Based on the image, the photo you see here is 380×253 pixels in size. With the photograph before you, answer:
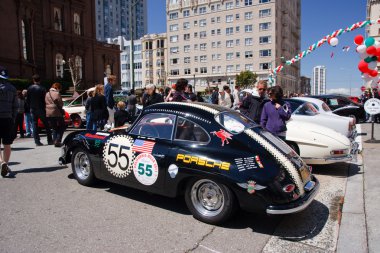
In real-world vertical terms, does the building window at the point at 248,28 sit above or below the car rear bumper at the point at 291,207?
above

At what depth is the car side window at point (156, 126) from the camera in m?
4.41

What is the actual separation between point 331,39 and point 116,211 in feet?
42.5

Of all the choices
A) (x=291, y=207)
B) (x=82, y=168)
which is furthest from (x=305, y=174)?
(x=82, y=168)

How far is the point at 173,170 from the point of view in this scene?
13.4ft

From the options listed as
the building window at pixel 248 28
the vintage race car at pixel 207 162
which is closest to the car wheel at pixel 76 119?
the vintage race car at pixel 207 162

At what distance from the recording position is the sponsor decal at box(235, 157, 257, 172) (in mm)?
3683

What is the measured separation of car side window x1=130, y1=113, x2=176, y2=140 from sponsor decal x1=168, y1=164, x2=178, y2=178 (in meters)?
0.42

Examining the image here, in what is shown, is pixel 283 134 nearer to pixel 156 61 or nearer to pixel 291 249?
pixel 291 249

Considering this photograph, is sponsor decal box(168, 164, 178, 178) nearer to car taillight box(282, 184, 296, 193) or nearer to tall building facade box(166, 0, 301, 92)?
car taillight box(282, 184, 296, 193)

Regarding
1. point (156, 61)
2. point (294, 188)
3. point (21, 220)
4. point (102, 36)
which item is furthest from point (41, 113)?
point (102, 36)

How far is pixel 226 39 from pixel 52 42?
49.4m

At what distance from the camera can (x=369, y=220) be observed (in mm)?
4004

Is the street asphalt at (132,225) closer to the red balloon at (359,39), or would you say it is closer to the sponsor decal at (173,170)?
the sponsor decal at (173,170)

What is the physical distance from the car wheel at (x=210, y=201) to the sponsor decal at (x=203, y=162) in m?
0.20
